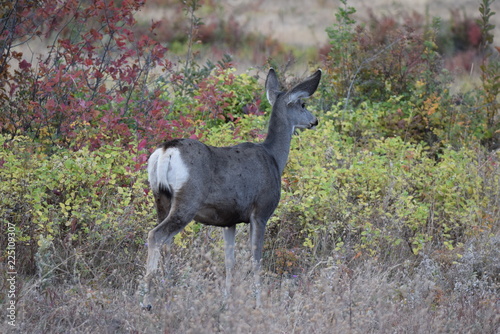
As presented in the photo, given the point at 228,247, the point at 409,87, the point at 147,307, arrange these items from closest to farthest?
the point at 147,307, the point at 228,247, the point at 409,87

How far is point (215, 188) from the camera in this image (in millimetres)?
6082

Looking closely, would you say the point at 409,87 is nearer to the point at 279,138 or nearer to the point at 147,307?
the point at 279,138

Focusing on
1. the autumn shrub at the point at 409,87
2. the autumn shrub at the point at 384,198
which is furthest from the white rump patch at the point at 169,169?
the autumn shrub at the point at 409,87

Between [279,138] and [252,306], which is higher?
[279,138]

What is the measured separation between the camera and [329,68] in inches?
471

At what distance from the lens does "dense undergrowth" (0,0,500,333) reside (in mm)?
5445

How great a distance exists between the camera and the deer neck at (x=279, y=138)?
7117 mm

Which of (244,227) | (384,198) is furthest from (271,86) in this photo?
(384,198)

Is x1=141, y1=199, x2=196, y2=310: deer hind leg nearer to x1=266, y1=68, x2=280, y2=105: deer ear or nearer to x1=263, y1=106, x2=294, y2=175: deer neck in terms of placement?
x1=263, y1=106, x2=294, y2=175: deer neck

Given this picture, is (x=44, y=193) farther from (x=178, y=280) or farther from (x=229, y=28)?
(x=229, y=28)

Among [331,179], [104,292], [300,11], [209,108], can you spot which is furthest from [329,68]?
[300,11]

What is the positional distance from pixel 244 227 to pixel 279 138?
922 mm

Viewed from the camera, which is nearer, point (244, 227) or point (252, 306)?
point (252, 306)

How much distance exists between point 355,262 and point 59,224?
263 centimetres
